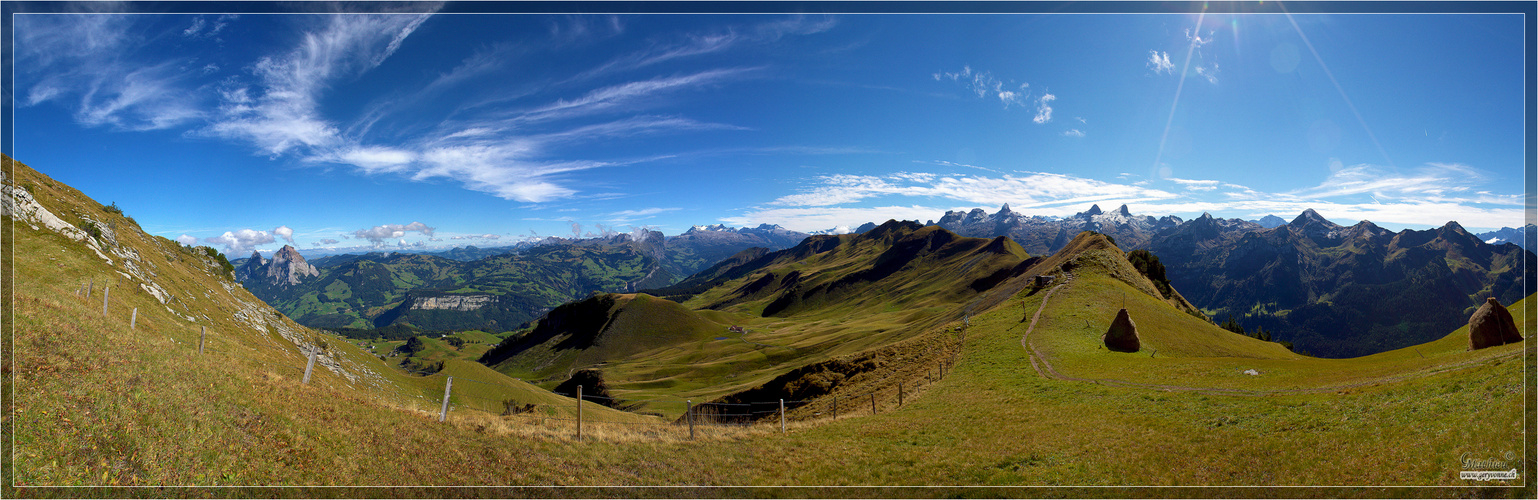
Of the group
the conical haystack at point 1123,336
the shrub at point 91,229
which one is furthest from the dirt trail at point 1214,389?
the shrub at point 91,229

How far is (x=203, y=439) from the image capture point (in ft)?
42.7

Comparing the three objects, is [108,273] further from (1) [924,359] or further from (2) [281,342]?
(1) [924,359]

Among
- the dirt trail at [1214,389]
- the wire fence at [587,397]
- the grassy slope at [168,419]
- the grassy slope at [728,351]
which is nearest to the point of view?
the grassy slope at [168,419]

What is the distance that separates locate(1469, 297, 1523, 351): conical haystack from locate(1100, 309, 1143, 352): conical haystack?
1799 centimetres

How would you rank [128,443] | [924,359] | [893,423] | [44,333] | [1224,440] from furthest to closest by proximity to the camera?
1. [924,359]
2. [893,423]
3. [1224,440]
4. [44,333]
5. [128,443]

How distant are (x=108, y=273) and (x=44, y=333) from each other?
3341cm

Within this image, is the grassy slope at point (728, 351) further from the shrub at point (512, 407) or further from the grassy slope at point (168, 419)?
the grassy slope at point (168, 419)

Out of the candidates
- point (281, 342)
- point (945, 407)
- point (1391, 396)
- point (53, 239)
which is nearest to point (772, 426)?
point (945, 407)

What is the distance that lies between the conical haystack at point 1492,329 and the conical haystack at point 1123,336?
59.0 feet

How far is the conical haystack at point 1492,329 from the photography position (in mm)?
25984

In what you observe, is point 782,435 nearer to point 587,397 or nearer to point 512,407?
point 587,397

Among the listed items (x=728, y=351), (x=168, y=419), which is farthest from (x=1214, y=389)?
(x=728, y=351)

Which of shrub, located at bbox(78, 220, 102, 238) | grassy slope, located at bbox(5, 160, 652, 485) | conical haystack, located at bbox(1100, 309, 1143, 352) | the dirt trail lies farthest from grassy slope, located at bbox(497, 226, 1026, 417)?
shrub, located at bbox(78, 220, 102, 238)

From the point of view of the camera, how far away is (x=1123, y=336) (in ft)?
146
